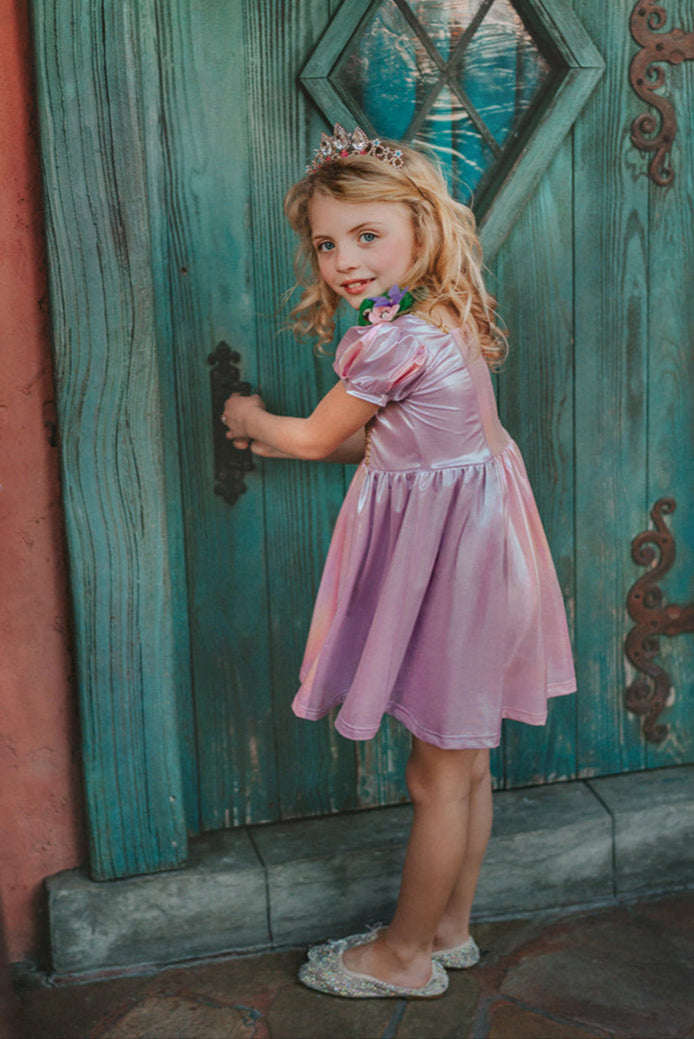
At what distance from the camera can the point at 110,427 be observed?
224cm

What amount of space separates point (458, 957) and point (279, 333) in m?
1.46

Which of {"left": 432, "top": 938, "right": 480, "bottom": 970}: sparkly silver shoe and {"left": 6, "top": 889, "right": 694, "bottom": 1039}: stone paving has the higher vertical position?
{"left": 432, "top": 938, "right": 480, "bottom": 970}: sparkly silver shoe

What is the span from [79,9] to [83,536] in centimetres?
105

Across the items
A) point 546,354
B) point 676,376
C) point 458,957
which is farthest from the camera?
point 676,376

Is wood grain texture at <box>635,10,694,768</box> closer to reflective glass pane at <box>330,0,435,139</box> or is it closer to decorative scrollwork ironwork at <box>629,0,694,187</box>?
decorative scrollwork ironwork at <box>629,0,694,187</box>

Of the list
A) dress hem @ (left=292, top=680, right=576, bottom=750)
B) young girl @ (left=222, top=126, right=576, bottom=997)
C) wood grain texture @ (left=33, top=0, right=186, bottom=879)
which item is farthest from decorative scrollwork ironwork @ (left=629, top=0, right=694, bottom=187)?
dress hem @ (left=292, top=680, right=576, bottom=750)

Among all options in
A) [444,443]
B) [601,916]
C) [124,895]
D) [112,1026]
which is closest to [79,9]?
[444,443]

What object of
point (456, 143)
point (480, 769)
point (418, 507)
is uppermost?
point (456, 143)

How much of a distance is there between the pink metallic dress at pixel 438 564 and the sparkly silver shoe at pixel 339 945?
0.62 meters

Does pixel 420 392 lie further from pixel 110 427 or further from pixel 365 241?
pixel 110 427

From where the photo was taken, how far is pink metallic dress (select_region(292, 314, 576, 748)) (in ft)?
6.70

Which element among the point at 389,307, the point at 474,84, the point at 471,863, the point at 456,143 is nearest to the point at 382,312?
the point at 389,307

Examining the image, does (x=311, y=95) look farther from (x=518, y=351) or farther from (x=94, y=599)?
(x=94, y=599)

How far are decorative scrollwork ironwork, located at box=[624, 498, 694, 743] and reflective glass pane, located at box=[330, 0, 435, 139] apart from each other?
117 centimetres
